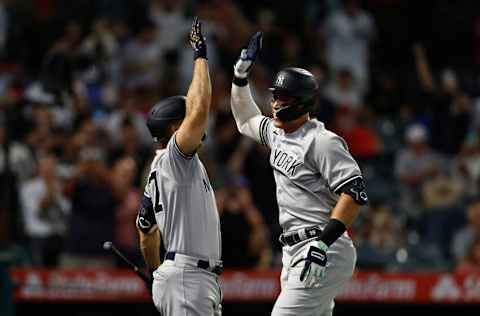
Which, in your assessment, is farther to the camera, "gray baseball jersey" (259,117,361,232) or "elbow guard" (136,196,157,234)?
"elbow guard" (136,196,157,234)

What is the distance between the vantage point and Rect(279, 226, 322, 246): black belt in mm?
6465

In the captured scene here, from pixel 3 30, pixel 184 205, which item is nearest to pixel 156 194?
pixel 184 205

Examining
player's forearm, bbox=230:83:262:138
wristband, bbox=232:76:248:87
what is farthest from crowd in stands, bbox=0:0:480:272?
wristband, bbox=232:76:248:87

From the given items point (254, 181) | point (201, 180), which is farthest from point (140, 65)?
point (201, 180)

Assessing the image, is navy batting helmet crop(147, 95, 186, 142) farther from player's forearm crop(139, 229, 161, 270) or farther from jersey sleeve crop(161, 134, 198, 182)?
player's forearm crop(139, 229, 161, 270)

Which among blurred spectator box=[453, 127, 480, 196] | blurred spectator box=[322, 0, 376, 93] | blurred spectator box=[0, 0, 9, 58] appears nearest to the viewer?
blurred spectator box=[453, 127, 480, 196]

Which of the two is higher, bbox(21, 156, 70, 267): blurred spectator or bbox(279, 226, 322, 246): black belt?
bbox(279, 226, 322, 246): black belt

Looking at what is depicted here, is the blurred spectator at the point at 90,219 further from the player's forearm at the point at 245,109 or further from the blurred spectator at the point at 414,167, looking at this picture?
the player's forearm at the point at 245,109

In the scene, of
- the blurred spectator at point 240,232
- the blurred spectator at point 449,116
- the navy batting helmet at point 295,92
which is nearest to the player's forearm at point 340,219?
the navy batting helmet at point 295,92

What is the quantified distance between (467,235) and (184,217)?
5531 millimetres

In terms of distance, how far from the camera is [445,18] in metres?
15.9

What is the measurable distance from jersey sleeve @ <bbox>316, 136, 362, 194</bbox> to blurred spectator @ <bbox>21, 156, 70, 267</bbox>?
4843 millimetres

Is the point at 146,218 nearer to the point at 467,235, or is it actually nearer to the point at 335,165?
the point at 335,165

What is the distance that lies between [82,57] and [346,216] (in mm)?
6876
